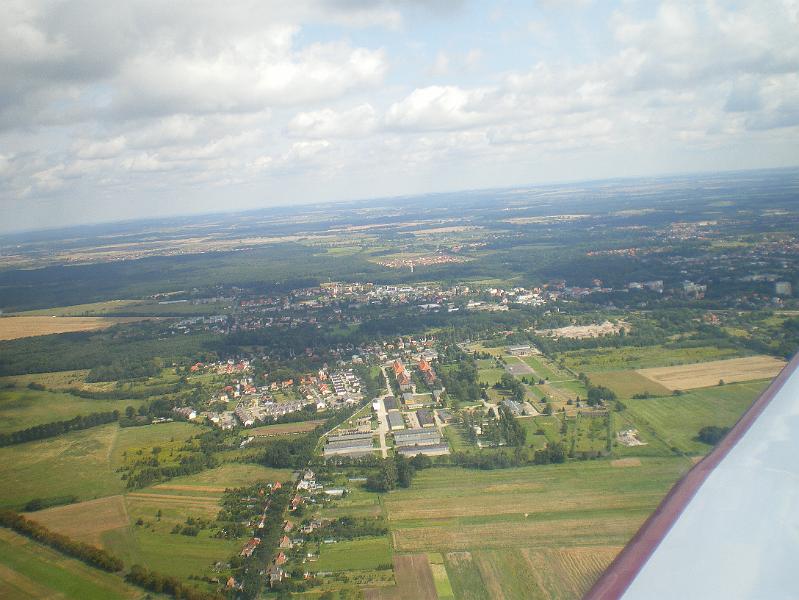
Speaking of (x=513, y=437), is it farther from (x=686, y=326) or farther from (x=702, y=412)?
(x=686, y=326)

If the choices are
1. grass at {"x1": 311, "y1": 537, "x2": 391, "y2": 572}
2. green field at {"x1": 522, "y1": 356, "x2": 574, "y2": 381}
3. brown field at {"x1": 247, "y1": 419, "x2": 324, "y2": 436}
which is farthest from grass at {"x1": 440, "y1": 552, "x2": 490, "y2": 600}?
green field at {"x1": 522, "y1": 356, "x2": 574, "y2": 381}

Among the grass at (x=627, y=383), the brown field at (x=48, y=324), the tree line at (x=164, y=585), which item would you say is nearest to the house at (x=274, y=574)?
the tree line at (x=164, y=585)

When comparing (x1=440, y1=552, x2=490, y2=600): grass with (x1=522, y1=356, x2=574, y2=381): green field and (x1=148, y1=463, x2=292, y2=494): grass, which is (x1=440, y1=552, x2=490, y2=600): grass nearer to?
(x1=148, y1=463, x2=292, y2=494): grass

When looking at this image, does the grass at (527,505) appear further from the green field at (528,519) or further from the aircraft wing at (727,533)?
the aircraft wing at (727,533)

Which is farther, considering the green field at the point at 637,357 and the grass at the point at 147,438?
the green field at the point at 637,357

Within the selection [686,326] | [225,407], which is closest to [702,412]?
[686,326]

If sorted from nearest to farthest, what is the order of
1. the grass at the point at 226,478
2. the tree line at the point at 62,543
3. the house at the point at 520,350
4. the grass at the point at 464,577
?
the grass at the point at 464,577 < the tree line at the point at 62,543 < the grass at the point at 226,478 < the house at the point at 520,350

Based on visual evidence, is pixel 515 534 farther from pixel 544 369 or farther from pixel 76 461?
pixel 76 461
